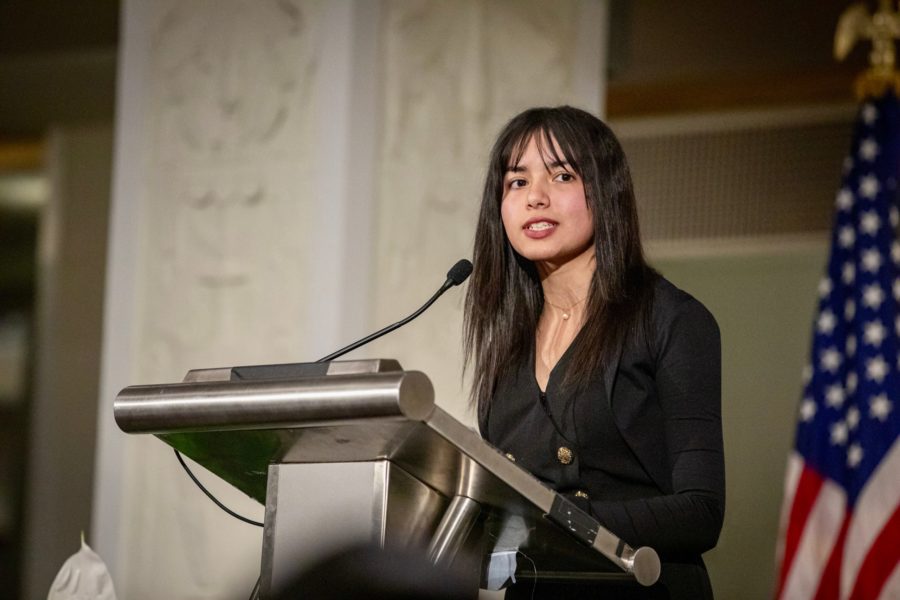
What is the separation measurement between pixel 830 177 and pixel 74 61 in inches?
148

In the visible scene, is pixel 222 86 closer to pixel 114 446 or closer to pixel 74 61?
pixel 114 446

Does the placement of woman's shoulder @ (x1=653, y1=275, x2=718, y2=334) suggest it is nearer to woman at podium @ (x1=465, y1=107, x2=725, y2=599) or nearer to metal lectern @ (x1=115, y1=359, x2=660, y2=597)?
woman at podium @ (x1=465, y1=107, x2=725, y2=599)

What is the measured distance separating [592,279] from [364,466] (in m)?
0.54

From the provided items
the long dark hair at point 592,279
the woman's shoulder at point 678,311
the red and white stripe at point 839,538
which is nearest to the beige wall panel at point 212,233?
the red and white stripe at point 839,538

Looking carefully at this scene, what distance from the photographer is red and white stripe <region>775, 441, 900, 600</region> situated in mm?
3568

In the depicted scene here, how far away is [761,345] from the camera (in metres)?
5.54

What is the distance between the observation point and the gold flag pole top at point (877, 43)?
3988mm

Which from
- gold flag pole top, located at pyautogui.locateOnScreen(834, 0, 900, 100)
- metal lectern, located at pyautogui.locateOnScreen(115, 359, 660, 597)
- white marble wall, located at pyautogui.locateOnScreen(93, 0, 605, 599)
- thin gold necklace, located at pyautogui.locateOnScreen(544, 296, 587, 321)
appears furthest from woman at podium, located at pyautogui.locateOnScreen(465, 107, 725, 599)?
gold flag pole top, located at pyautogui.locateOnScreen(834, 0, 900, 100)

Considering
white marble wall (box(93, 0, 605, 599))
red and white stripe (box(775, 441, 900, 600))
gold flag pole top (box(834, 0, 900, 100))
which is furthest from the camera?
gold flag pole top (box(834, 0, 900, 100))

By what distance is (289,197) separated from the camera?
149 inches

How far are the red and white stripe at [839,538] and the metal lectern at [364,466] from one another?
2.50 metres

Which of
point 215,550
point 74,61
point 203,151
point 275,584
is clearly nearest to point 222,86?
point 203,151

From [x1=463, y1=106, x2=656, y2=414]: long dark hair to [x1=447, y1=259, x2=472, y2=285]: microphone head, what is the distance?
157mm

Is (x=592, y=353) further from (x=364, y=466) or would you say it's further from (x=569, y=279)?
(x=364, y=466)
